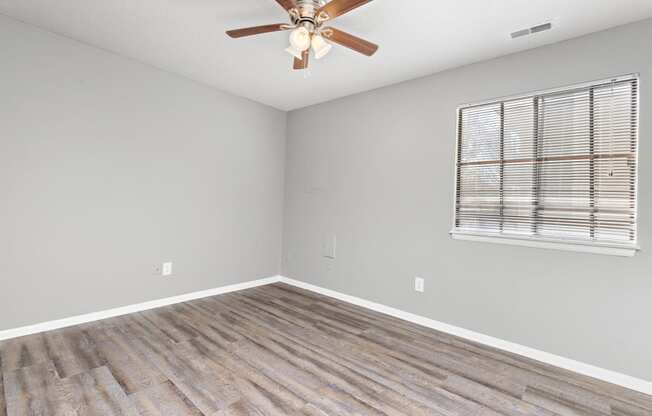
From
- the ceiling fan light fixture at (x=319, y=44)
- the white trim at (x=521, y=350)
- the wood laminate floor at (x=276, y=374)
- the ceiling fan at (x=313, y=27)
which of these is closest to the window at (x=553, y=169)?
the white trim at (x=521, y=350)

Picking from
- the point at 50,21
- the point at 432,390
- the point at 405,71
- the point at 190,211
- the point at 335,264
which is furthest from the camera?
the point at 335,264

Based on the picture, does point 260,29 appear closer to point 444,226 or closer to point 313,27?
point 313,27

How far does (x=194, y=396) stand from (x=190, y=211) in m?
2.22

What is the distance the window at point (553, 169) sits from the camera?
2268 millimetres

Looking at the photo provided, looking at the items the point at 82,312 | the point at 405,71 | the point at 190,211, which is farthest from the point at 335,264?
the point at 82,312

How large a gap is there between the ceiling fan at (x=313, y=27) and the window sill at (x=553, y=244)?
1.83m

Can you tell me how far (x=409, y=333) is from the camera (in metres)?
2.97

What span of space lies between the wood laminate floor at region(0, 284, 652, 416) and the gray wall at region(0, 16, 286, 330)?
465 mm

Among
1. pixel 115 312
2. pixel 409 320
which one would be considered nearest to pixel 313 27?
pixel 409 320

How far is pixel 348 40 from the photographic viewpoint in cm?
219

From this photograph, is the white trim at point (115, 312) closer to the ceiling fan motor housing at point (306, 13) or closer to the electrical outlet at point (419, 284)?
the electrical outlet at point (419, 284)

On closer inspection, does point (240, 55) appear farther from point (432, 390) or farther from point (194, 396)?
point (432, 390)

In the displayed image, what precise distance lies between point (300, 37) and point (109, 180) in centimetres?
231

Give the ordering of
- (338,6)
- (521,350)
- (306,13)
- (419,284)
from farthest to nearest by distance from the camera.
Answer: (419,284) → (521,350) → (306,13) → (338,6)
